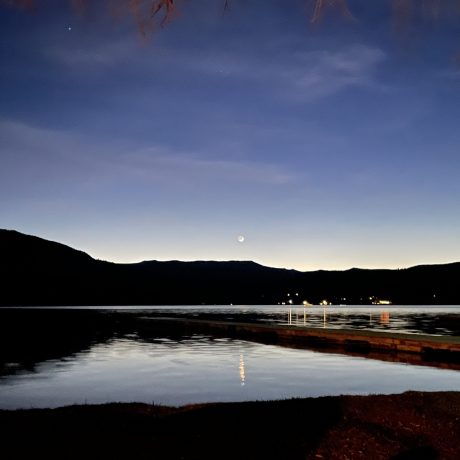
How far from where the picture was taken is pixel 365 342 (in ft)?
123

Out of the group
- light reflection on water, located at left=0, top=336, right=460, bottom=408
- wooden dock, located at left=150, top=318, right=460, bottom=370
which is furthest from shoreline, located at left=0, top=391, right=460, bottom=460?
wooden dock, located at left=150, top=318, right=460, bottom=370

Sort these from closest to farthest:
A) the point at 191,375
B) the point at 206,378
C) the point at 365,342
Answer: the point at 206,378
the point at 191,375
the point at 365,342

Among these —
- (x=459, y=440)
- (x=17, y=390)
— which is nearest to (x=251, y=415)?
(x=459, y=440)

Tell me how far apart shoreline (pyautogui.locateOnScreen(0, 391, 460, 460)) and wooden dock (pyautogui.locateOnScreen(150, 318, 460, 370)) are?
1969 cm

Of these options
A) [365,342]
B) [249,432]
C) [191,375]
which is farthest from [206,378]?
[249,432]

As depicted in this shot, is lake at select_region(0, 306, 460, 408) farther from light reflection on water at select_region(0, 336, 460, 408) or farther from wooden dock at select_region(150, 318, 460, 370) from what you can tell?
wooden dock at select_region(150, 318, 460, 370)

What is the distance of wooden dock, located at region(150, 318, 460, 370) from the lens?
30547 mm

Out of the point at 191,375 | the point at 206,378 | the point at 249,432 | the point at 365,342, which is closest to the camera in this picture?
the point at 249,432

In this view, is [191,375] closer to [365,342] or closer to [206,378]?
[206,378]

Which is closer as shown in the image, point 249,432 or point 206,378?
point 249,432

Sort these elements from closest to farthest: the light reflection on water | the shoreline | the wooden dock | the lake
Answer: the shoreline
the light reflection on water
the lake
the wooden dock

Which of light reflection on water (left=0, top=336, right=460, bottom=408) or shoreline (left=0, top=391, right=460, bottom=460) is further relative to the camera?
light reflection on water (left=0, top=336, right=460, bottom=408)

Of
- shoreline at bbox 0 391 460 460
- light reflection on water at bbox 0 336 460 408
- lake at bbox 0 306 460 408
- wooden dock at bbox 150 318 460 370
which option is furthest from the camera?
wooden dock at bbox 150 318 460 370

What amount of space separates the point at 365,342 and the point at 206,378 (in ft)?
52.8
